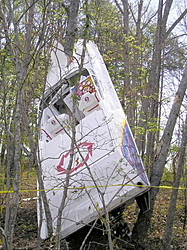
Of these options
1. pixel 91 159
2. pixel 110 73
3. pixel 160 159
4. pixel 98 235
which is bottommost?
pixel 98 235

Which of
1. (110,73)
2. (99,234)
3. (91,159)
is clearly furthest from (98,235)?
(110,73)

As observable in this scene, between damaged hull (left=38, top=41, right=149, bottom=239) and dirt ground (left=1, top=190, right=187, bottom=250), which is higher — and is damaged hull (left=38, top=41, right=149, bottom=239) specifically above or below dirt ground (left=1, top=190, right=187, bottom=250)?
above

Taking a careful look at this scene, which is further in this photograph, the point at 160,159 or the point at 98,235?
the point at 98,235

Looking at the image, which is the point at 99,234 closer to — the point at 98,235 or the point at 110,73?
the point at 98,235

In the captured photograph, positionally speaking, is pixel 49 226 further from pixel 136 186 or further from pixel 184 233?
pixel 184 233

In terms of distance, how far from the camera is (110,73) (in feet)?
35.0

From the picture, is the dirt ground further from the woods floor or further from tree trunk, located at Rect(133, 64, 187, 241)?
tree trunk, located at Rect(133, 64, 187, 241)

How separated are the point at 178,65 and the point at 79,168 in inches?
382

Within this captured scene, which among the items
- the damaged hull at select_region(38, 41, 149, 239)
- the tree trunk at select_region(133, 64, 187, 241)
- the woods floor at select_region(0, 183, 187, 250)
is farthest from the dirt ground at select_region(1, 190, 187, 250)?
the damaged hull at select_region(38, 41, 149, 239)

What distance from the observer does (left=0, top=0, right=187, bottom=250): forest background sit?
13.3 feet

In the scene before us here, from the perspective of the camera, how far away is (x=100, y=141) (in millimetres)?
5465

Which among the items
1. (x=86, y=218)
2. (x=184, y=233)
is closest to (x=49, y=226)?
(x=86, y=218)

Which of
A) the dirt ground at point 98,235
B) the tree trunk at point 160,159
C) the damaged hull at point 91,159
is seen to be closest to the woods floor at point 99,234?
the dirt ground at point 98,235

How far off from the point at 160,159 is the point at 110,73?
5077 mm
